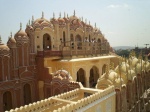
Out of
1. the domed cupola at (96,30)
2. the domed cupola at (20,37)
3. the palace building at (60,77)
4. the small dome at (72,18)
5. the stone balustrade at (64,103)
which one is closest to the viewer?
the stone balustrade at (64,103)

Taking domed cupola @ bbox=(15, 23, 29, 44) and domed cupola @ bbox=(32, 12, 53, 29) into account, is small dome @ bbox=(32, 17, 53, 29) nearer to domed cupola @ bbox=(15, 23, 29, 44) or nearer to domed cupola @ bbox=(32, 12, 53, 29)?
domed cupola @ bbox=(32, 12, 53, 29)

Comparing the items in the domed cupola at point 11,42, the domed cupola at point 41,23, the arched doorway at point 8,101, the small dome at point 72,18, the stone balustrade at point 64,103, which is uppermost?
the small dome at point 72,18

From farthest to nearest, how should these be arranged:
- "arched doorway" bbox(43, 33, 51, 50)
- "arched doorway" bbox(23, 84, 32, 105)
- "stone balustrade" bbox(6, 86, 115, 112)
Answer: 1. "arched doorway" bbox(43, 33, 51, 50)
2. "arched doorway" bbox(23, 84, 32, 105)
3. "stone balustrade" bbox(6, 86, 115, 112)

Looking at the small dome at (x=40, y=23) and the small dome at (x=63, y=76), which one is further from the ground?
the small dome at (x=40, y=23)

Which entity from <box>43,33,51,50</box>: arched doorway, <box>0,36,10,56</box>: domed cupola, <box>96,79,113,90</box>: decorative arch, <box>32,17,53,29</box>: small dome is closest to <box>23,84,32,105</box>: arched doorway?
<box>0,36,10,56</box>: domed cupola

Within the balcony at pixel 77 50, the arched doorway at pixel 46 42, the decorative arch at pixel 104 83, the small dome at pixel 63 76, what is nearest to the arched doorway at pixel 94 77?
the balcony at pixel 77 50

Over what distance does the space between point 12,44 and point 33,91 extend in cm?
543

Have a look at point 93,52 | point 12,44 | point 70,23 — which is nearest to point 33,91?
point 12,44

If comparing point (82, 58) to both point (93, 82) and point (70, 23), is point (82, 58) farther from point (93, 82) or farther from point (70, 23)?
point (70, 23)

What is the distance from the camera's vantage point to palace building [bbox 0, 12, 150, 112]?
12.4m

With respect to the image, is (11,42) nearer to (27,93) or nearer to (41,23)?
(41,23)

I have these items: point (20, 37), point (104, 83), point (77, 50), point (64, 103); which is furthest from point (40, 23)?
point (64, 103)

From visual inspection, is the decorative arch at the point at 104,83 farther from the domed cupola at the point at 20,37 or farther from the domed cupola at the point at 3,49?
the domed cupola at the point at 20,37

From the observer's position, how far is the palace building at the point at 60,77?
12.4 metres
